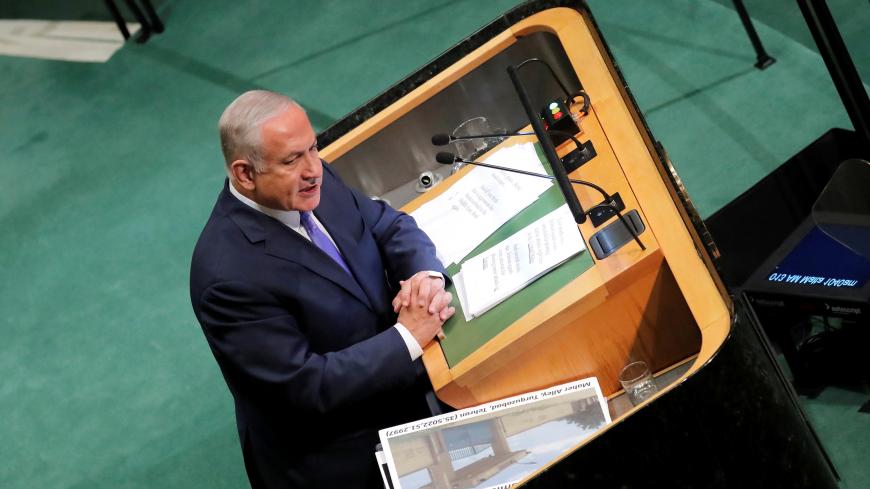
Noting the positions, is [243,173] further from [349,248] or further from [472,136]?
[472,136]

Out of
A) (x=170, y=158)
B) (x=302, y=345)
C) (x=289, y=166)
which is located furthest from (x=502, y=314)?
(x=170, y=158)

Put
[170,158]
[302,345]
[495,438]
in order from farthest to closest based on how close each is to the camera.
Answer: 1. [170,158]
2. [302,345]
3. [495,438]

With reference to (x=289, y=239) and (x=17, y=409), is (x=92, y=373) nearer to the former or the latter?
(x=17, y=409)

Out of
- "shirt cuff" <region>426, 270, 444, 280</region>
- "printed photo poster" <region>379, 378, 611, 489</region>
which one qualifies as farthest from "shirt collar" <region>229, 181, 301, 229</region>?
"printed photo poster" <region>379, 378, 611, 489</region>

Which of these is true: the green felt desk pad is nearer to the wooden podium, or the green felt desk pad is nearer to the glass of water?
the wooden podium

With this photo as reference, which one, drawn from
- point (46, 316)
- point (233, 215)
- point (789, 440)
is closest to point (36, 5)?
point (46, 316)

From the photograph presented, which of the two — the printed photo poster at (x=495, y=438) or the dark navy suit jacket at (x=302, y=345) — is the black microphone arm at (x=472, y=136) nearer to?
the dark navy suit jacket at (x=302, y=345)

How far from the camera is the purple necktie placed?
8.76 feet

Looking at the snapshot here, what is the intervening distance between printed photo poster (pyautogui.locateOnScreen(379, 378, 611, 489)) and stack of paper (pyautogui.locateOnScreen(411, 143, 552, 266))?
0.58 metres

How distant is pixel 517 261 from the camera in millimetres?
2564

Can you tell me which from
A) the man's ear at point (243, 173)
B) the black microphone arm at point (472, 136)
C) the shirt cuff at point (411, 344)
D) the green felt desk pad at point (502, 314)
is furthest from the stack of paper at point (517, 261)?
the man's ear at point (243, 173)

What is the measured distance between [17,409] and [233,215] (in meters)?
2.08

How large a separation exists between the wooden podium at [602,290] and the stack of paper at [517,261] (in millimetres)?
63

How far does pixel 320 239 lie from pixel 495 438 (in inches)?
28.4
